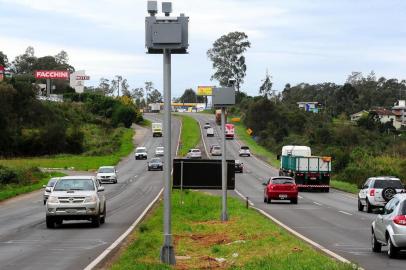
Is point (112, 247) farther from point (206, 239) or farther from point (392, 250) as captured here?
point (392, 250)

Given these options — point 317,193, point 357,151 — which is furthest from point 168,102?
point 357,151

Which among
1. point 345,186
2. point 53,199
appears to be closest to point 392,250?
point 53,199

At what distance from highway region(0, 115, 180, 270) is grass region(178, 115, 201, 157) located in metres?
60.0

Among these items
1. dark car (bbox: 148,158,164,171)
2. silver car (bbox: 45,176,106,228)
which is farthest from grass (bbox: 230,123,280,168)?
silver car (bbox: 45,176,106,228)

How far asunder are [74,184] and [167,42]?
14.1m

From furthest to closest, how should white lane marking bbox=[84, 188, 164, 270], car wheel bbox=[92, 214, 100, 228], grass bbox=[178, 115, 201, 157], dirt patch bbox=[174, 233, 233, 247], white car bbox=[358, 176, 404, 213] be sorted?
grass bbox=[178, 115, 201, 157], white car bbox=[358, 176, 404, 213], car wheel bbox=[92, 214, 100, 228], dirt patch bbox=[174, 233, 233, 247], white lane marking bbox=[84, 188, 164, 270]

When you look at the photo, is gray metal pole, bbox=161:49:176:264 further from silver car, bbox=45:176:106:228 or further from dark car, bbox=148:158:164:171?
dark car, bbox=148:158:164:171

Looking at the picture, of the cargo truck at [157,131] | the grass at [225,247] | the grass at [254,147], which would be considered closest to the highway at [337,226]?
the grass at [225,247]

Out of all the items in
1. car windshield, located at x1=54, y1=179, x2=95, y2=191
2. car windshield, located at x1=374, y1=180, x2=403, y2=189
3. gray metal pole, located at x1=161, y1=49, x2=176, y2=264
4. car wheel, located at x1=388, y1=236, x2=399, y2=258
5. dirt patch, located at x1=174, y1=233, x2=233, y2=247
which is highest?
gray metal pole, located at x1=161, y1=49, x2=176, y2=264

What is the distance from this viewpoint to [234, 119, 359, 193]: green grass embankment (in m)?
64.8

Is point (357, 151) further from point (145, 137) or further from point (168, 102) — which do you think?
point (168, 102)

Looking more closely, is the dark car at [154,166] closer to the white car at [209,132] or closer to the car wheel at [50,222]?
the white car at [209,132]

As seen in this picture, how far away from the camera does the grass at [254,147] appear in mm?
107438

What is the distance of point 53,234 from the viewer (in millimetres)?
24969
